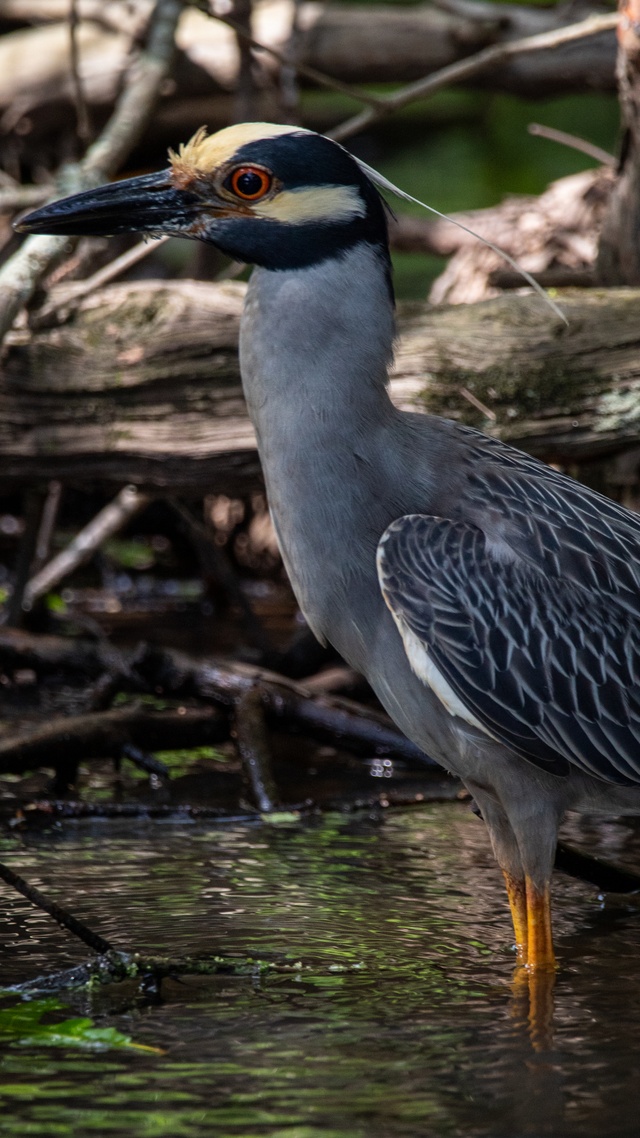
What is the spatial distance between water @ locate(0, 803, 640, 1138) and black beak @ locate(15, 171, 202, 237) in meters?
1.98

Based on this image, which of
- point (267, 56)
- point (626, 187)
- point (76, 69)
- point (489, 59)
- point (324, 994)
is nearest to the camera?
point (324, 994)

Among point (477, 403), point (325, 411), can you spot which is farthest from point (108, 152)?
point (325, 411)

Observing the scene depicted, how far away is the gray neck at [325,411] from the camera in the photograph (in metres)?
3.90

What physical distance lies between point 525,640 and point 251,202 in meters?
1.44

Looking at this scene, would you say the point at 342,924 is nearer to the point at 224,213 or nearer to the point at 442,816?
the point at 442,816

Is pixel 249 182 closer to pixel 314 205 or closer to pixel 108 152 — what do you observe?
pixel 314 205

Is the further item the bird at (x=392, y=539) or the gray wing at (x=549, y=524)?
the gray wing at (x=549, y=524)

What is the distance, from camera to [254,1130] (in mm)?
2820

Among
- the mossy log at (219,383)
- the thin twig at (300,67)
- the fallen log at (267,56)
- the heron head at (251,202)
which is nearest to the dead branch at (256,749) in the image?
the mossy log at (219,383)

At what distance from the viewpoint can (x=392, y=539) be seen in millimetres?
3846

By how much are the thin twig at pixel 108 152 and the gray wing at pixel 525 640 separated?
251cm

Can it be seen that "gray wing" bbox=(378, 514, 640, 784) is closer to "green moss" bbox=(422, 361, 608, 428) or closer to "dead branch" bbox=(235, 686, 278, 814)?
"green moss" bbox=(422, 361, 608, 428)

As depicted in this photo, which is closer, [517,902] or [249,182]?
[249,182]

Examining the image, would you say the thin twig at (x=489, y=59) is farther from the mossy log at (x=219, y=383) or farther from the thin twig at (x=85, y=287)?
the mossy log at (x=219, y=383)
